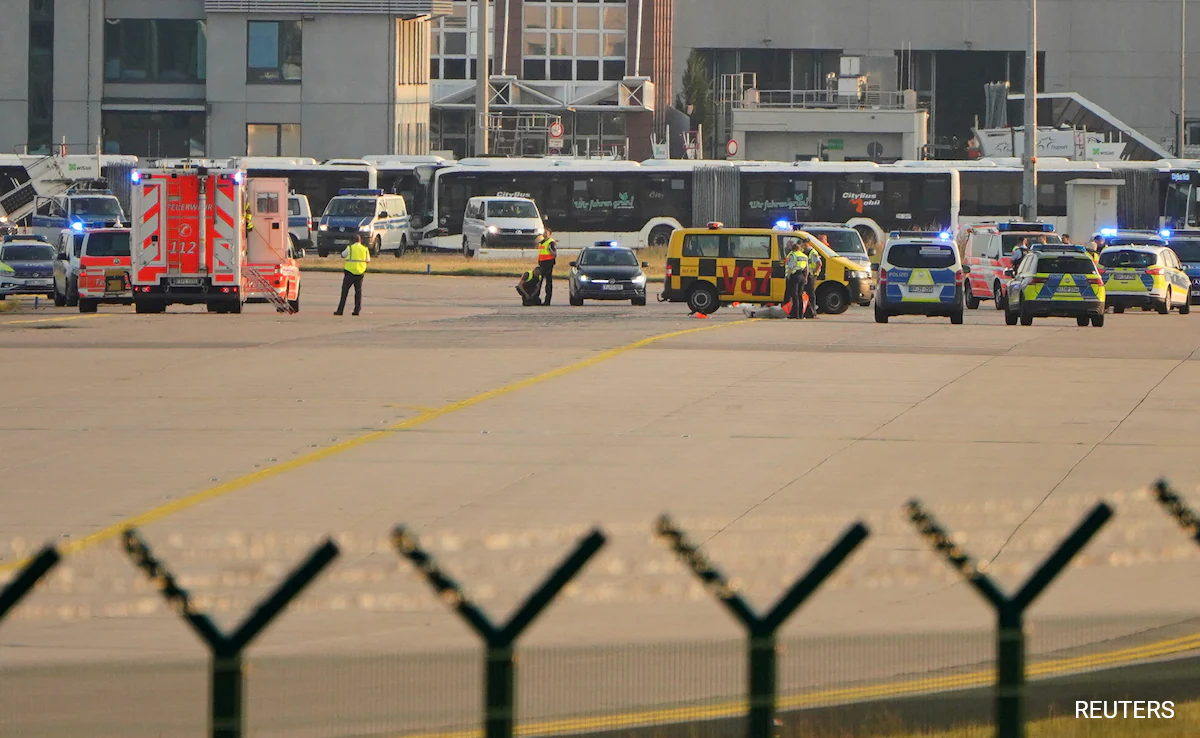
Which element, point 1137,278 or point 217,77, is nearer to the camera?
point 1137,278

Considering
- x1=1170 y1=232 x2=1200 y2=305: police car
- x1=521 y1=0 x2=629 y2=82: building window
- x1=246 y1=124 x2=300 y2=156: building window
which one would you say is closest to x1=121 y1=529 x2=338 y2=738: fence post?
x1=1170 y1=232 x2=1200 y2=305: police car

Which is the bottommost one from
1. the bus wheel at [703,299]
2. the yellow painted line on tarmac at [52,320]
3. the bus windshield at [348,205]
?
the yellow painted line on tarmac at [52,320]

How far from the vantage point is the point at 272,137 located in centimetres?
Result: 8031

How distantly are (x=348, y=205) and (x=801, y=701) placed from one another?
5519 centimetres

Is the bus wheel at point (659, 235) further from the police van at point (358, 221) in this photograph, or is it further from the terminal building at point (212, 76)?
the terminal building at point (212, 76)

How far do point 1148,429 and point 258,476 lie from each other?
9431 mm

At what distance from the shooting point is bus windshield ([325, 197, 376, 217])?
60656mm

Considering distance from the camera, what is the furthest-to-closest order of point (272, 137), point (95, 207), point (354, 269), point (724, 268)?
point (272, 137), point (95, 207), point (724, 268), point (354, 269)

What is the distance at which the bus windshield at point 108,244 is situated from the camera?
1489 inches

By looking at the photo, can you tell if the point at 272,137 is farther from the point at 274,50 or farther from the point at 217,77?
the point at 274,50

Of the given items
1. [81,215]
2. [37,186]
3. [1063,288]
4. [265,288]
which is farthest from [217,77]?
[1063,288]

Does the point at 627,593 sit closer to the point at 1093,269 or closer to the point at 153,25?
the point at 1093,269

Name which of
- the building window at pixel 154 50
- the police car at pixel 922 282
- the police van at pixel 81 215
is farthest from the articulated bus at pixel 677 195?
the police car at pixel 922 282

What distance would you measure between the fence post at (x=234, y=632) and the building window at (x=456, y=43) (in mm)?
93809
